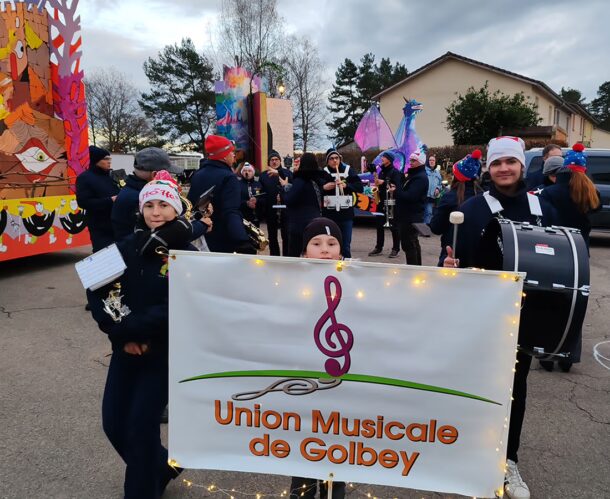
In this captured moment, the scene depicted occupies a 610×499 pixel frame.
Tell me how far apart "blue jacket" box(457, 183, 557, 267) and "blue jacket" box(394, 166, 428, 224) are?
4.12 metres

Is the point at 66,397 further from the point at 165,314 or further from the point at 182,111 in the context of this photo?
the point at 182,111

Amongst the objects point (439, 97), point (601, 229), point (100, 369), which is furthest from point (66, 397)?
point (439, 97)

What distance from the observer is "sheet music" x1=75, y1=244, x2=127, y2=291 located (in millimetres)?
2236

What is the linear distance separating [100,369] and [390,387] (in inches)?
129

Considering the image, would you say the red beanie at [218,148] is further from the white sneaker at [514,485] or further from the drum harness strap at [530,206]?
the white sneaker at [514,485]

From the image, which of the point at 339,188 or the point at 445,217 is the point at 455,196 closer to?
the point at 445,217

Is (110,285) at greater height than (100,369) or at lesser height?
greater

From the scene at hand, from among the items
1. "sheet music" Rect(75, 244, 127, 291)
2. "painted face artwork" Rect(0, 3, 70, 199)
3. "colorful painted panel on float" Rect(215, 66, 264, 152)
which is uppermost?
"colorful painted panel on float" Rect(215, 66, 264, 152)

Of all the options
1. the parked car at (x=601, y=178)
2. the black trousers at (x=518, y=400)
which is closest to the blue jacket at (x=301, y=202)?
the black trousers at (x=518, y=400)

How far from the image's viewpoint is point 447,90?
35281 mm

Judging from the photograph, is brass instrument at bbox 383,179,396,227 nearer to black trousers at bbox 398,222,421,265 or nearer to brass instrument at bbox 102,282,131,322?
black trousers at bbox 398,222,421,265

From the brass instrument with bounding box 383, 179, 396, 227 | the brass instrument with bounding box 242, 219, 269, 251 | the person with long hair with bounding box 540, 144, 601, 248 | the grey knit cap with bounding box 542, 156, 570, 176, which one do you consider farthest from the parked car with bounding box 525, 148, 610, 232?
the brass instrument with bounding box 242, 219, 269, 251

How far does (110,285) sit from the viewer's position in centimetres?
230

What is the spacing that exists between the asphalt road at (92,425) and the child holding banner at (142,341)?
49 cm
